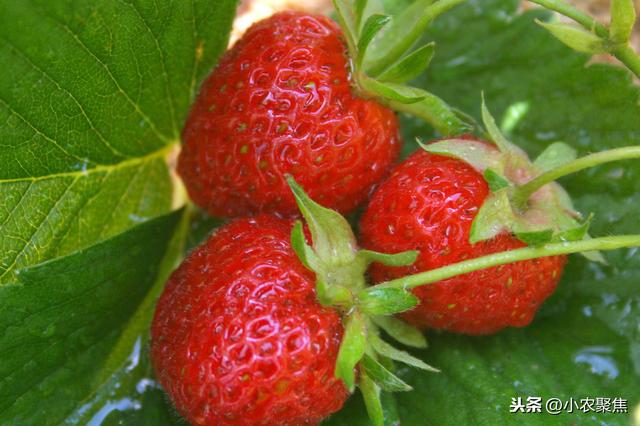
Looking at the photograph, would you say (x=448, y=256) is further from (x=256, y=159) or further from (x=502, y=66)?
(x=502, y=66)

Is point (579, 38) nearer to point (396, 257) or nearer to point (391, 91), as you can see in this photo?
point (391, 91)

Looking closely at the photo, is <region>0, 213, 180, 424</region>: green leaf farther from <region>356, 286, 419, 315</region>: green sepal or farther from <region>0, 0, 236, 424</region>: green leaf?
<region>356, 286, 419, 315</region>: green sepal

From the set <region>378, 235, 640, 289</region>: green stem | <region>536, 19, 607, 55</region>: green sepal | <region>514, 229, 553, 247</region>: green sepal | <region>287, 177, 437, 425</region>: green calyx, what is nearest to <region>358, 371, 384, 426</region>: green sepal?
<region>287, 177, 437, 425</region>: green calyx

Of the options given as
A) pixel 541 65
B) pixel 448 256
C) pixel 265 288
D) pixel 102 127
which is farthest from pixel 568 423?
pixel 102 127

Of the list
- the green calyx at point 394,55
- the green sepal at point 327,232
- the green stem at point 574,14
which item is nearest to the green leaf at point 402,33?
the green calyx at point 394,55

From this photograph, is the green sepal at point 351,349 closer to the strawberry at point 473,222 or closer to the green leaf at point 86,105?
the strawberry at point 473,222

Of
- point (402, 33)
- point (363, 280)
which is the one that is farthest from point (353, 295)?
point (402, 33)
